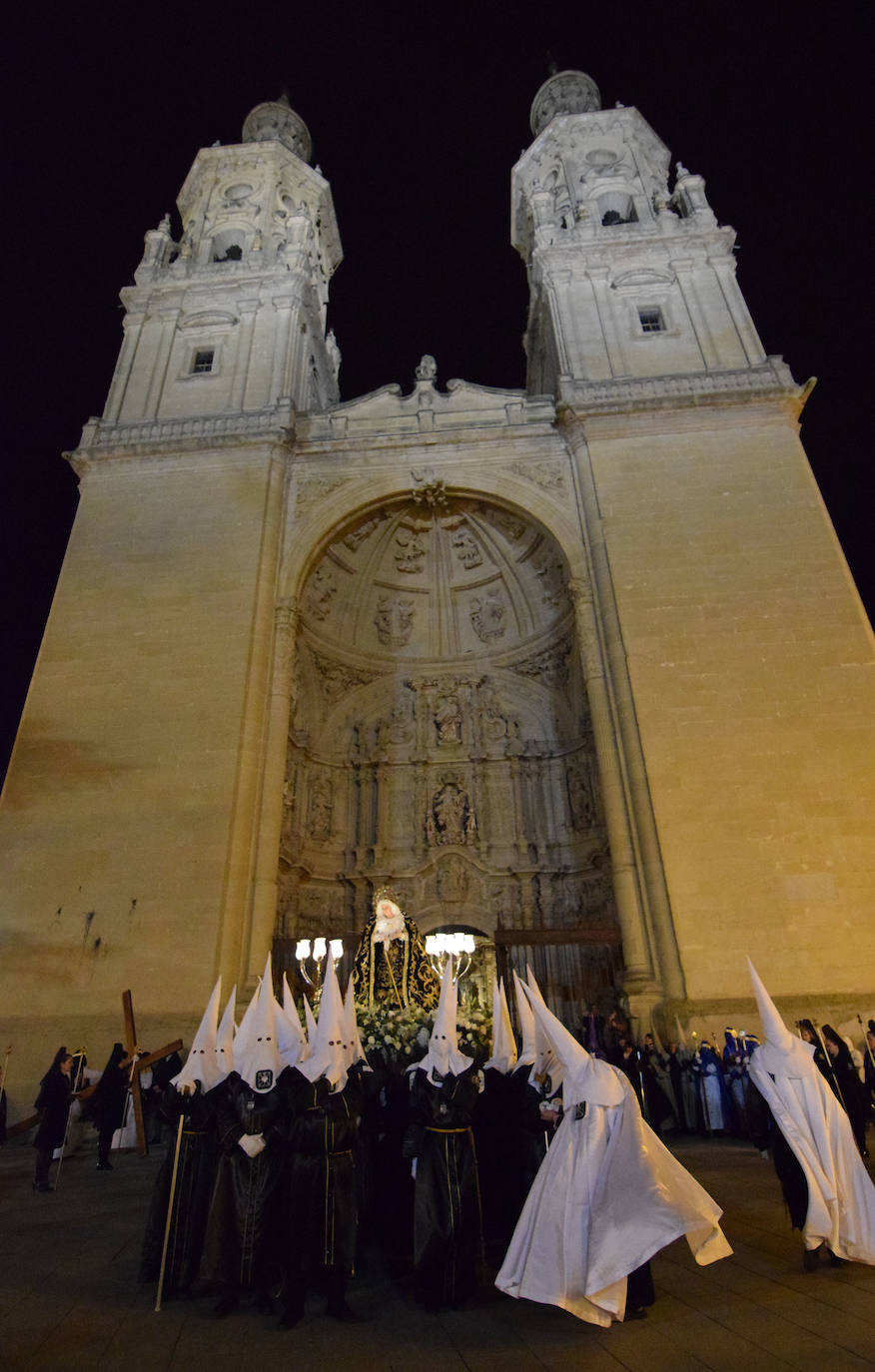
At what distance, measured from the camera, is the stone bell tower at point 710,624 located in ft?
36.1

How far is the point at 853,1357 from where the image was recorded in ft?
10.4

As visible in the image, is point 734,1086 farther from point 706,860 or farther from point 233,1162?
point 233,1162

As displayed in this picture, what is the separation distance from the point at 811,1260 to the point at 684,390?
16.1 m

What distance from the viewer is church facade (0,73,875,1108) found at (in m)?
11.4

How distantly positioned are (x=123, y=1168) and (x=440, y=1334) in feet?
20.4

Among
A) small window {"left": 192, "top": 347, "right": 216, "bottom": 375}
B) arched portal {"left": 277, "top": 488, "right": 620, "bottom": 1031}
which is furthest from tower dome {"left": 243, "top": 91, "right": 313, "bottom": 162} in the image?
arched portal {"left": 277, "top": 488, "right": 620, "bottom": 1031}

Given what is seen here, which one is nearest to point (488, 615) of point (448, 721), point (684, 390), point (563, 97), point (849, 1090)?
point (448, 721)

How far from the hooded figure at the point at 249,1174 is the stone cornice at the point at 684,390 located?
15.1 metres

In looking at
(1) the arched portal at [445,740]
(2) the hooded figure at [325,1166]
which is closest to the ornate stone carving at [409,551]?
(1) the arched portal at [445,740]

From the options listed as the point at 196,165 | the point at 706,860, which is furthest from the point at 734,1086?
the point at 196,165

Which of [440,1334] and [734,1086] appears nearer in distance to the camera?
[440,1334]

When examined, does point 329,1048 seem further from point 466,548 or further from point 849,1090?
point 466,548

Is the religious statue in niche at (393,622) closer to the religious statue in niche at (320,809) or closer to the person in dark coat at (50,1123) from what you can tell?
the religious statue in niche at (320,809)

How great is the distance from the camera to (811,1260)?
13.8ft
